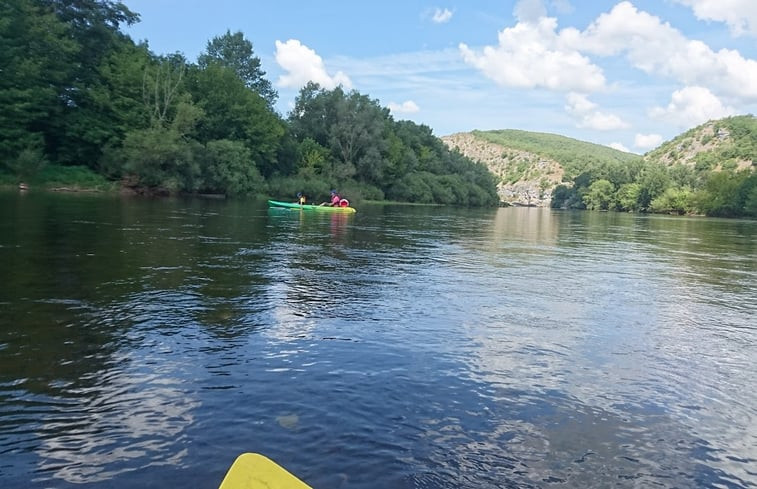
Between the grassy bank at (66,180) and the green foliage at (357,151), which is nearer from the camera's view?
the grassy bank at (66,180)

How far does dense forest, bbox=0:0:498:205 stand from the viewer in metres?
48.4

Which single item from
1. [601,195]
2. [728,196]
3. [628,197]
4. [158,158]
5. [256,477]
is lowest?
[256,477]

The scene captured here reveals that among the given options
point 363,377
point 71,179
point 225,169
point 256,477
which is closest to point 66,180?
point 71,179

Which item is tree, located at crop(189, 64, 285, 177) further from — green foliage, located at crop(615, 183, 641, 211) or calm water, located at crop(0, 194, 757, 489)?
green foliage, located at crop(615, 183, 641, 211)

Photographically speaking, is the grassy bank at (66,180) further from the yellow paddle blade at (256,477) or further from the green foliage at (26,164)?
the yellow paddle blade at (256,477)

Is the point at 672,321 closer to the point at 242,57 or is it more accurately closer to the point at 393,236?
the point at 393,236

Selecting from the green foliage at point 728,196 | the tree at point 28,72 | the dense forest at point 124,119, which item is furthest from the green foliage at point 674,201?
the tree at point 28,72

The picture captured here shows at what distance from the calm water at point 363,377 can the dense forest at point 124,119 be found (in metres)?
42.0

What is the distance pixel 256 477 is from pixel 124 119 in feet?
199

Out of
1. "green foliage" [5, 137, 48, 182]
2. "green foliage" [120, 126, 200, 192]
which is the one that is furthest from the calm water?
"green foliage" [120, 126, 200, 192]

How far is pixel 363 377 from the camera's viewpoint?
6.46 m

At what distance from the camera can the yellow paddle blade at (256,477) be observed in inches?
117

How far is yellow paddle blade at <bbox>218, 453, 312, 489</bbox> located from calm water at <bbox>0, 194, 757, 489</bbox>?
124 centimetres

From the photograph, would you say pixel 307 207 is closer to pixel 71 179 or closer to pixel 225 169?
pixel 225 169
